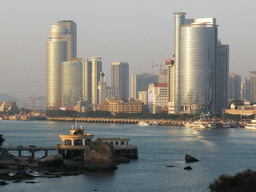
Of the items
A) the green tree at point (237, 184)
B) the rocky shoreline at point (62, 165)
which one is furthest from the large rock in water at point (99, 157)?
the green tree at point (237, 184)

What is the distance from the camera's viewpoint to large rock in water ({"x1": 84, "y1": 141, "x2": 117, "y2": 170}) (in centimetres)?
6838

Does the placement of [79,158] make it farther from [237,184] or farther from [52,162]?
[237,184]

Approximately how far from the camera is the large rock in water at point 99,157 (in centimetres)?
6838

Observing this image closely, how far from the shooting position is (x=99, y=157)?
68938 millimetres

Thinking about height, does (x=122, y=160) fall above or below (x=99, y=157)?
below

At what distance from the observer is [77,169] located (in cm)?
6788

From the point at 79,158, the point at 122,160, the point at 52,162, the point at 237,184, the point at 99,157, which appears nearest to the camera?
the point at 237,184

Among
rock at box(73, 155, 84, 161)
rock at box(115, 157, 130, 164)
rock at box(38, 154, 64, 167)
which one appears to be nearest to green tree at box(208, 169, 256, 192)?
rock at box(38, 154, 64, 167)

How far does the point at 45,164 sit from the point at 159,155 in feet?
87.9

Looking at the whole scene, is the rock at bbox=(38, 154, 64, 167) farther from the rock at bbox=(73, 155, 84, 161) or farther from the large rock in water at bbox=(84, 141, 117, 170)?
the rock at bbox=(73, 155, 84, 161)

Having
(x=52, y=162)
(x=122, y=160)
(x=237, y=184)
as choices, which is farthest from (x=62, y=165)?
(x=237, y=184)

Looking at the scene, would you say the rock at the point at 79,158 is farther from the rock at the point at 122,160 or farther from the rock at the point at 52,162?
the rock at the point at 122,160

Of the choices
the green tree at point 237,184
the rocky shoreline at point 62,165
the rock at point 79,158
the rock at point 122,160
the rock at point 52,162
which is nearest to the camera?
the green tree at point 237,184

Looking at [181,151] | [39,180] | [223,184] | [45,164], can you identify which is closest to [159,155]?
[181,151]
